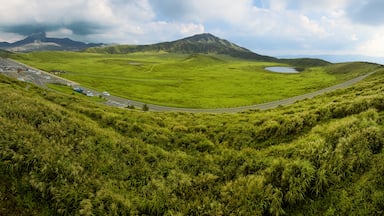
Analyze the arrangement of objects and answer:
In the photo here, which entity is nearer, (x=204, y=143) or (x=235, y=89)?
(x=204, y=143)

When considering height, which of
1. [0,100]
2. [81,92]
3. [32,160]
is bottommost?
[81,92]

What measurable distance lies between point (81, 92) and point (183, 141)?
95987mm

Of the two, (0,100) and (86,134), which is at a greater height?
(0,100)

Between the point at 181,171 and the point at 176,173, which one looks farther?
the point at 181,171

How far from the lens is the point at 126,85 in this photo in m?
127

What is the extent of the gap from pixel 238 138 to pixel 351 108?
835cm

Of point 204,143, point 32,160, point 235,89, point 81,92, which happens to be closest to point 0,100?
point 32,160

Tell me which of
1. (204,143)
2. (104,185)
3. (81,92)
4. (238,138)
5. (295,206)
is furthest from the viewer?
(81,92)

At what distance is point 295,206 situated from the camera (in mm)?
9117

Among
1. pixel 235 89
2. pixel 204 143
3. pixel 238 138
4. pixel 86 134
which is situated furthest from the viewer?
pixel 235 89

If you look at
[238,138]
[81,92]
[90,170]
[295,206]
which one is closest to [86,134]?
[90,170]

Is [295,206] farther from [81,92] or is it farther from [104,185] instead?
[81,92]

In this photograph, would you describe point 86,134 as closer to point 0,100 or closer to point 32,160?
point 32,160

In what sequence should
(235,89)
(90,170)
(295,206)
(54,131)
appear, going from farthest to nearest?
1. (235,89)
2. (54,131)
3. (90,170)
4. (295,206)
